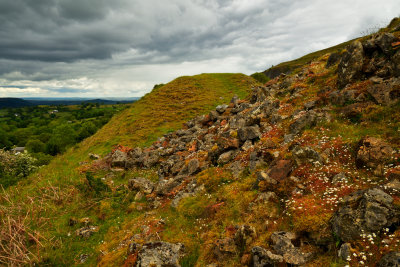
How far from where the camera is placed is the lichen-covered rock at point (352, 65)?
17.8 meters

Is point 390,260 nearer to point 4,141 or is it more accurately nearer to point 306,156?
point 306,156

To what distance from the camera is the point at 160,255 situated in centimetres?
998

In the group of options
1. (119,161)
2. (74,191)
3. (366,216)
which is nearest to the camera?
(366,216)

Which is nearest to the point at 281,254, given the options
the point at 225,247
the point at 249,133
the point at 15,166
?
the point at 225,247

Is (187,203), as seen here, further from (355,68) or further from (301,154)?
(355,68)

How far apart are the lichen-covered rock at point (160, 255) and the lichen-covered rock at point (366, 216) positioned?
23.9 ft

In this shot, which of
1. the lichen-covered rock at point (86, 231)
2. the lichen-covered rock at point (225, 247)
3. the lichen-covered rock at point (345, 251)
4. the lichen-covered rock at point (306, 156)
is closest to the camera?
the lichen-covered rock at point (345, 251)

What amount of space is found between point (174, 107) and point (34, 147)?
66.7 meters

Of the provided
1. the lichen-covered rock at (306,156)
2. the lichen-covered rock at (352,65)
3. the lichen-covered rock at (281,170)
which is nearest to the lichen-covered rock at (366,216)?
the lichen-covered rock at (306,156)

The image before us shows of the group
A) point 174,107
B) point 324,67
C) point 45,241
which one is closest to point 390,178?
point 45,241

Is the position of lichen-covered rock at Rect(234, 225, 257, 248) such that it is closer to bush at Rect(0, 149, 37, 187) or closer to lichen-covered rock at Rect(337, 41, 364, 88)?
lichen-covered rock at Rect(337, 41, 364, 88)

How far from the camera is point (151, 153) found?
2762 centimetres

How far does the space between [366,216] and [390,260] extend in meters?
1.60

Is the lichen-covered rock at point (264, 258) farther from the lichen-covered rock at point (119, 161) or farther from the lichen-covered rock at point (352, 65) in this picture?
the lichen-covered rock at point (119, 161)
